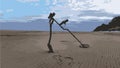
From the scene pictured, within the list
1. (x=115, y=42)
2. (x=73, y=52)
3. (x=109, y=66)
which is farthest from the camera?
(x=115, y=42)

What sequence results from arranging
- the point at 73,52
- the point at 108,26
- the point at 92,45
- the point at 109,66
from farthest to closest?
the point at 108,26 → the point at 92,45 → the point at 73,52 → the point at 109,66

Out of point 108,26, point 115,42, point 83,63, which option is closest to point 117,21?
point 108,26

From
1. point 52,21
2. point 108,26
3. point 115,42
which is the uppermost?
point 52,21

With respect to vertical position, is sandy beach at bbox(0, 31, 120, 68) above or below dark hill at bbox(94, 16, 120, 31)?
above

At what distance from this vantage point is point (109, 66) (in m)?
12.0

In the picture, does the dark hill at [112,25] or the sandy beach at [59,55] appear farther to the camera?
the dark hill at [112,25]

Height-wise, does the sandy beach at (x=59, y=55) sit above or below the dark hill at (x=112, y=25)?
above

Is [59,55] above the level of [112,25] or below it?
above

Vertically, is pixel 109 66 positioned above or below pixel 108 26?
above

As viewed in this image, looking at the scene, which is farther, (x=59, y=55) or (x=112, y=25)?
(x=112, y=25)

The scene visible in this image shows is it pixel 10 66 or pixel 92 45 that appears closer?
pixel 10 66

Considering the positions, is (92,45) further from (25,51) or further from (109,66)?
(109,66)

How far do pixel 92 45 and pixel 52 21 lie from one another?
3.51 metres

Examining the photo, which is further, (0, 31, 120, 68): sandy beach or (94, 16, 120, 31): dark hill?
(94, 16, 120, 31): dark hill
